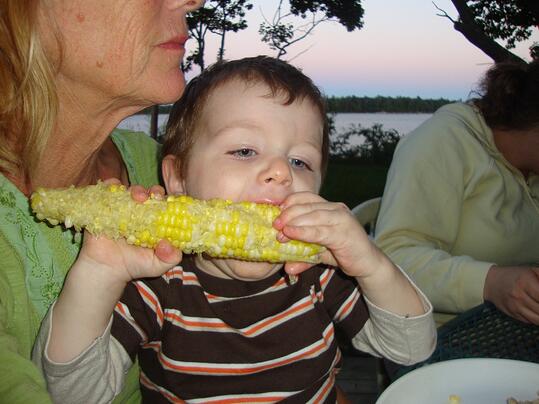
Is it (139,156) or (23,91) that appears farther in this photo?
(139,156)

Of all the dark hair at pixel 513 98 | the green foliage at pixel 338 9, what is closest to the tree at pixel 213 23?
the green foliage at pixel 338 9

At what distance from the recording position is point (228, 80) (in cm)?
177

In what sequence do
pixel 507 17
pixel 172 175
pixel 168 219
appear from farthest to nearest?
1. pixel 507 17
2. pixel 172 175
3. pixel 168 219

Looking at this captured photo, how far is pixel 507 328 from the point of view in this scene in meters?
2.03

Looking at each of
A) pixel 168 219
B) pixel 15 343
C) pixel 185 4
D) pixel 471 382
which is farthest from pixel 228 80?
pixel 471 382

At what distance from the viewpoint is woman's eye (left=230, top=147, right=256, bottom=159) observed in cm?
159

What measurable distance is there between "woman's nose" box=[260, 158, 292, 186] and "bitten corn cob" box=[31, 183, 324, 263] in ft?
0.45

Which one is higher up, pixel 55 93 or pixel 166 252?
pixel 55 93

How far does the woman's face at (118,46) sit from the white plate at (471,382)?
1303 millimetres

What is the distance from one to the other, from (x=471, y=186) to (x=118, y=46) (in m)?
2.04

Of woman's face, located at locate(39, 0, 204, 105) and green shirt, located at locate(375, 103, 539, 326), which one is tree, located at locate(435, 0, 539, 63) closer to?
green shirt, located at locate(375, 103, 539, 326)

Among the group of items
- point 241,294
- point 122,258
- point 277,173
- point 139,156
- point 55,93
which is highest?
point 55,93

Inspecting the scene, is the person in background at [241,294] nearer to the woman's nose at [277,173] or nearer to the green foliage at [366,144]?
the woman's nose at [277,173]

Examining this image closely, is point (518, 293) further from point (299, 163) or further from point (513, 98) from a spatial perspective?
Answer: point (513, 98)
